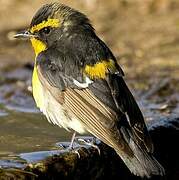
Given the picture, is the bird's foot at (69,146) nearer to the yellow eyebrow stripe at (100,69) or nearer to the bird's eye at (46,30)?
the yellow eyebrow stripe at (100,69)

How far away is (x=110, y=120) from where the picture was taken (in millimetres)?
6180

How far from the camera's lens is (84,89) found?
6.49m

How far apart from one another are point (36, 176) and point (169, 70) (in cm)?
592

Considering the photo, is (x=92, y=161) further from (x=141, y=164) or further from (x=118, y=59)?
(x=118, y=59)

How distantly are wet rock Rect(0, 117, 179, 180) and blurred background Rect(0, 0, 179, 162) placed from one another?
1.03ft

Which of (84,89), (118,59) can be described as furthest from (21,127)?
(118,59)

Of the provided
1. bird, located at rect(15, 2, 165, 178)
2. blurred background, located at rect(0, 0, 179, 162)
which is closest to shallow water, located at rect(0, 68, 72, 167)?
blurred background, located at rect(0, 0, 179, 162)

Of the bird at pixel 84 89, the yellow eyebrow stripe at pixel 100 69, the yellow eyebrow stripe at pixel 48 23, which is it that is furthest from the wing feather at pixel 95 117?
the yellow eyebrow stripe at pixel 48 23

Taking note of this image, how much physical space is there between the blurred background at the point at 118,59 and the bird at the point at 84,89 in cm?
42

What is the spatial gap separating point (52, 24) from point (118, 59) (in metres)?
4.97

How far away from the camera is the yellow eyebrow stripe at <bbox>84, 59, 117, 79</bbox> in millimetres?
6516

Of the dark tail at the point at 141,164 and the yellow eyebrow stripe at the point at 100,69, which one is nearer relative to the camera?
the dark tail at the point at 141,164

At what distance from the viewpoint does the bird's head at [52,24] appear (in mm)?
7145

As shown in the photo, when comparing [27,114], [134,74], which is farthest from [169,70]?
[27,114]
